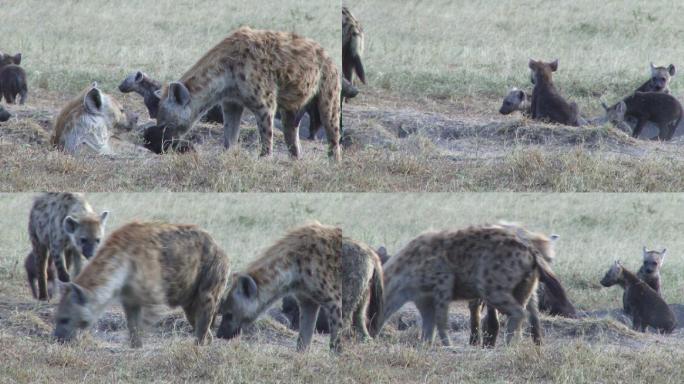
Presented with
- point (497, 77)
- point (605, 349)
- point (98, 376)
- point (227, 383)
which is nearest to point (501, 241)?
point (605, 349)

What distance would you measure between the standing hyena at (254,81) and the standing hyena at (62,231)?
2.67 feet

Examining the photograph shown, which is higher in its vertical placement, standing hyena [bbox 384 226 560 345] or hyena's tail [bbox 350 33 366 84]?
hyena's tail [bbox 350 33 366 84]

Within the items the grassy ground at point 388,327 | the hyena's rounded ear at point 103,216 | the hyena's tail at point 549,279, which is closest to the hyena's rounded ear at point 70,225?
the hyena's rounded ear at point 103,216

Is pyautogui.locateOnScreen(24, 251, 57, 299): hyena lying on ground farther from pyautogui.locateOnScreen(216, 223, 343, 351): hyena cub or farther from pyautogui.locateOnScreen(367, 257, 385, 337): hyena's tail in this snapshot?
pyautogui.locateOnScreen(367, 257, 385, 337): hyena's tail

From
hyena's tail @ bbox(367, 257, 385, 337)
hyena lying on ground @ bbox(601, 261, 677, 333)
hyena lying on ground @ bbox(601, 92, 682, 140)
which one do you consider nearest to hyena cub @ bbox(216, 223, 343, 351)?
hyena's tail @ bbox(367, 257, 385, 337)

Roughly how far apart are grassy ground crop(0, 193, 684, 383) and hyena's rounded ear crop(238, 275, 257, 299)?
0.89 ft

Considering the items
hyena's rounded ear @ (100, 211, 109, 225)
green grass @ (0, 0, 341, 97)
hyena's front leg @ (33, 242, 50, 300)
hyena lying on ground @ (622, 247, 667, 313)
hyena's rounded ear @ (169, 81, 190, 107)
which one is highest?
hyena's rounded ear @ (169, 81, 190, 107)

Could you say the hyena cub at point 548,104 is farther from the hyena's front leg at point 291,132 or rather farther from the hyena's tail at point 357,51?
the hyena's front leg at point 291,132

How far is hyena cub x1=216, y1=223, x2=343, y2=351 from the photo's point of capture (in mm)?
6977

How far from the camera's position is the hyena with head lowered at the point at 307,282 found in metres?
Result: 6.98

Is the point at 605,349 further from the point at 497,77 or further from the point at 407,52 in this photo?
the point at 407,52

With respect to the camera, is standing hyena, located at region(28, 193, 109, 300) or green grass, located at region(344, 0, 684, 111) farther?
green grass, located at region(344, 0, 684, 111)

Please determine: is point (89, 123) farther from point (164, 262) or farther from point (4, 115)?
point (164, 262)

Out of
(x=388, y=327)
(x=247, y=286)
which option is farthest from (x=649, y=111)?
(x=247, y=286)
